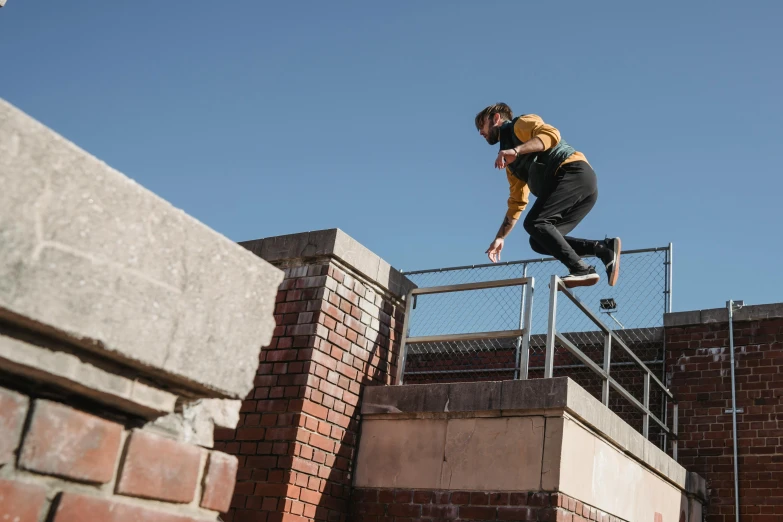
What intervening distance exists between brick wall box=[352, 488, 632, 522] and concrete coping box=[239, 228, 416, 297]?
1.47 m

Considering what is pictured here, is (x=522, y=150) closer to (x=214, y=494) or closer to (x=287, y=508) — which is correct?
(x=287, y=508)

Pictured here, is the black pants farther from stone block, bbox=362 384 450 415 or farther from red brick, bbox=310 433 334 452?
red brick, bbox=310 433 334 452

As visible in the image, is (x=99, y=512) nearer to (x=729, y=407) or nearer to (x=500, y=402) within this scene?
(x=500, y=402)

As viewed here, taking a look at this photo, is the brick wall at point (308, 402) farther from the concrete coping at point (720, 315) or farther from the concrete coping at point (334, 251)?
the concrete coping at point (720, 315)

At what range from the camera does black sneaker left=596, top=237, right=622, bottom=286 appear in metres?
5.76

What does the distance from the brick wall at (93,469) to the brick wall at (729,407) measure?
6629 mm

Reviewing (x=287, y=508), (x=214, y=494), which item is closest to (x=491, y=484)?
(x=287, y=508)

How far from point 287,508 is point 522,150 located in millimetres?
2869

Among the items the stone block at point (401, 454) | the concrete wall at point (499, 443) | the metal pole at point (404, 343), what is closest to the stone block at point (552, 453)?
the concrete wall at point (499, 443)

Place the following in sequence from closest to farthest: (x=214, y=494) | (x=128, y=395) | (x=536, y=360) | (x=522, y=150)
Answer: (x=128, y=395) → (x=214, y=494) → (x=522, y=150) → (x=536, y=360)

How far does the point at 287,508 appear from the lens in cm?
454

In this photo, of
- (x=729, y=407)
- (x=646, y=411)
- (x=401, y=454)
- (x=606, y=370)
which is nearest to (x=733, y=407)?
(x=729, y=407)

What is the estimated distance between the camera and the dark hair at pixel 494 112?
600 centimetres

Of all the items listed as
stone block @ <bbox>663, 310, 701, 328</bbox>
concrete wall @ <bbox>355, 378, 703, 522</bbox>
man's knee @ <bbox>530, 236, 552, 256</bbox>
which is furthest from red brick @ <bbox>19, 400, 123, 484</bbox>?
stone block @ <bbox>663, 310, 701, 328</bbox>
